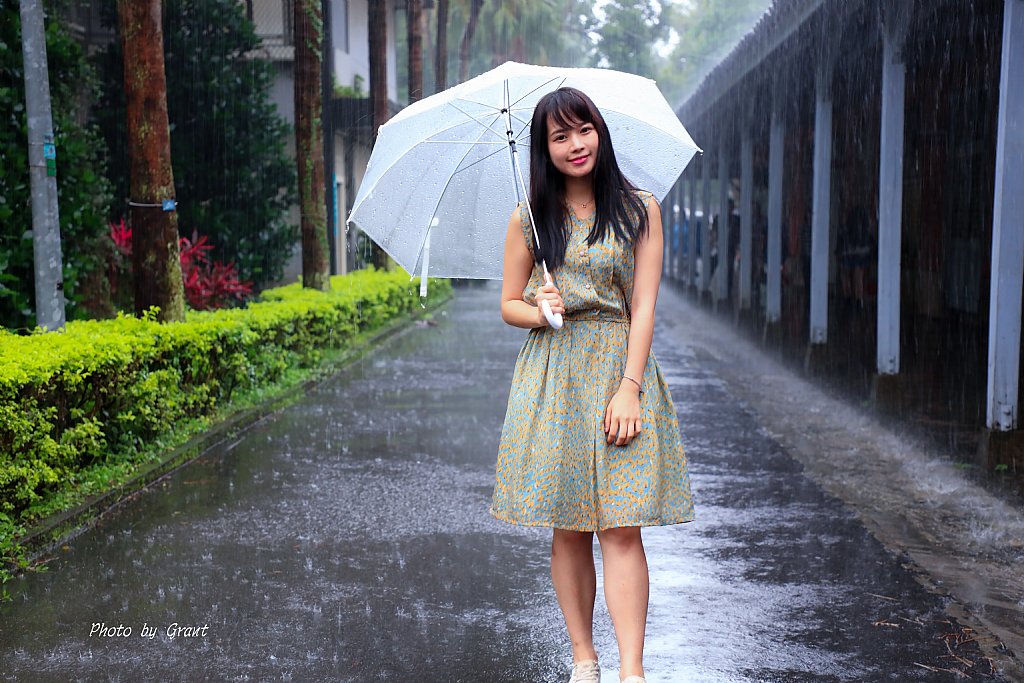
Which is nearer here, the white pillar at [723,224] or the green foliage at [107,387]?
the green foliage at [107,387]

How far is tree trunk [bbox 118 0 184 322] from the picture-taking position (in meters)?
9.43

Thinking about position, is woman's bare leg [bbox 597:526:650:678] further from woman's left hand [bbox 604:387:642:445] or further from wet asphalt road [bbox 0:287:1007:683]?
wet asphalt road [bbox 0:287:1007:683]

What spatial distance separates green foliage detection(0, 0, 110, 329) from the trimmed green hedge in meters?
1.09

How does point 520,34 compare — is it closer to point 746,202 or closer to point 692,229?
point 692,229

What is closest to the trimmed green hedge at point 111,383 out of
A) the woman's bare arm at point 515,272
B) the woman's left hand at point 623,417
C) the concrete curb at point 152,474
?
the concrete curb at point 152,474

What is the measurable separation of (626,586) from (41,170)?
5.89 m

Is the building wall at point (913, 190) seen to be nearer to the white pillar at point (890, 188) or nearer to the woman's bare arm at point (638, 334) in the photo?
the white pillar at point (890, 188)

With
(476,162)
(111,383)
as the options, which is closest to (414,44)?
(111,383)

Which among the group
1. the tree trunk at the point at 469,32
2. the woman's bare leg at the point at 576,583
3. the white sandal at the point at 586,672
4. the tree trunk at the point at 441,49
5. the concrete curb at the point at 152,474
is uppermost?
the tree trunk at the point at 469,32

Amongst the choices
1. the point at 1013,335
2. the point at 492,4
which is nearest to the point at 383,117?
the point at 1013,335

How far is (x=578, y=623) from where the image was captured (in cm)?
381

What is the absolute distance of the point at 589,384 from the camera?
364 centimetres

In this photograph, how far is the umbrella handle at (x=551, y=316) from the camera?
3.48m

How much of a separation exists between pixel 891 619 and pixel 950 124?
41.4ft
